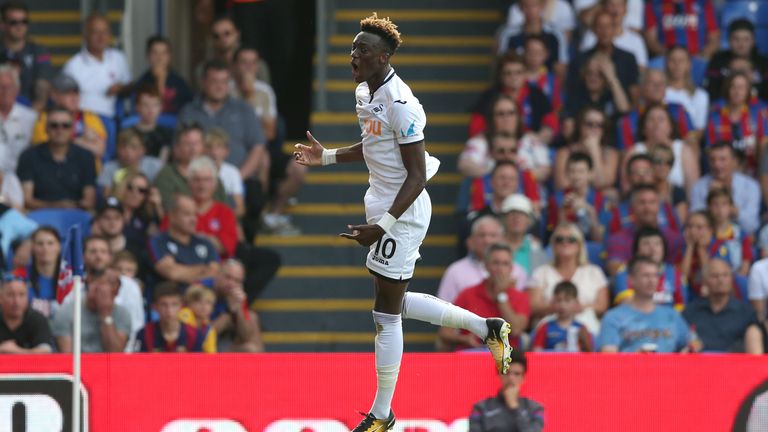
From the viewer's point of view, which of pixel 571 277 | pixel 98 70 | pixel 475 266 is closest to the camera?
pixel 571 277

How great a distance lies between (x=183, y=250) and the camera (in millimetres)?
13469

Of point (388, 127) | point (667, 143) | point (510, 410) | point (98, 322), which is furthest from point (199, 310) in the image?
point (667, 143)

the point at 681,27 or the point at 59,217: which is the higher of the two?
the point at 681,27

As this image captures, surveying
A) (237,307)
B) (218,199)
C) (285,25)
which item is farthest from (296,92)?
(237,307)

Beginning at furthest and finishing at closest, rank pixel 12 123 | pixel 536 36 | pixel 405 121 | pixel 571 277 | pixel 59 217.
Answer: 1. pixel 536 36
2. pixel 12 123
3. pixel 59 217
4. pixel 571 277
5. pixel 405 121

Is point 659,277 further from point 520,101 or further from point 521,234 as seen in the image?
point 520,101

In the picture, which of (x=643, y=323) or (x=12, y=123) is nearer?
(x=643, y=323)

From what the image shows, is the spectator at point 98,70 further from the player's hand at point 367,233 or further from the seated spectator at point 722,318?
the player's hand at point 367,233

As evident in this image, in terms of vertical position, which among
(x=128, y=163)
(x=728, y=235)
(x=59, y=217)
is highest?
(x=128, y=163)

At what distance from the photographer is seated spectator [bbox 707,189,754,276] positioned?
13656mm

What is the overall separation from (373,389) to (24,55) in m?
6.66

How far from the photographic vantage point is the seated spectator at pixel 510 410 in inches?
402

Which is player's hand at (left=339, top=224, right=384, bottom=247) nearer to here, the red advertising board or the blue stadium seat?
the red advertising board

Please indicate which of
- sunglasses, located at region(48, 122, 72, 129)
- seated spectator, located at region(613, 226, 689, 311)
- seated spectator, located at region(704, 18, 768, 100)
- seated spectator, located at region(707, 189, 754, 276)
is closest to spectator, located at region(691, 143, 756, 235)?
seated spectator, located at region(707, 189, 754, 276)
